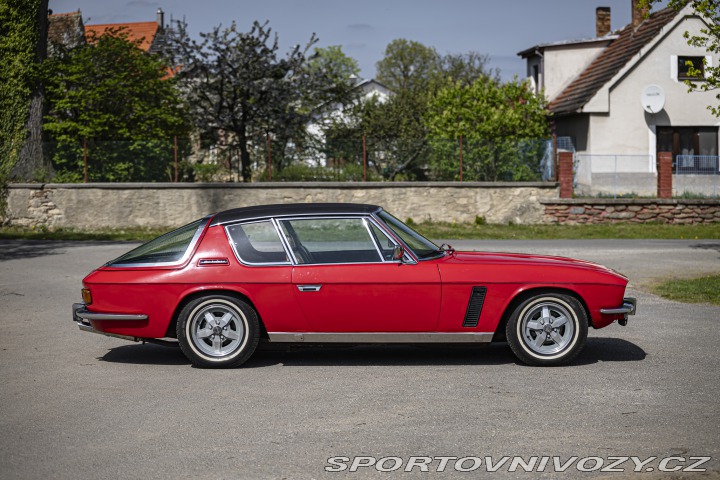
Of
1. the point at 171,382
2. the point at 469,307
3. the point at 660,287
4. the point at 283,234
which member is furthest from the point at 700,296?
the point at 171,382

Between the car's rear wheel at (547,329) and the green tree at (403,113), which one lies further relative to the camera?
the green tree at (403,113)

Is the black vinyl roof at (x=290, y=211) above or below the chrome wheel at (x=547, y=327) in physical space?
above

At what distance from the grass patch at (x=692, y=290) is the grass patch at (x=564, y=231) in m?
9.57

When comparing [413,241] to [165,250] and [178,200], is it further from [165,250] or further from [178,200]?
[178,200]

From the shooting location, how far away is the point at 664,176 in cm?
2698

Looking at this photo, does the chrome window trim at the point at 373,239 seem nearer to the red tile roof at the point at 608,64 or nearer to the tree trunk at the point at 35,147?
the tree trunk at the point at 35,147

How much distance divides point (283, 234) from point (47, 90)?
22683mm

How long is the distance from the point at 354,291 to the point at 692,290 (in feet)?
21.9

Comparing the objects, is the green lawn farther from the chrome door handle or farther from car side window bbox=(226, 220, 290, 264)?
the chrome door handle

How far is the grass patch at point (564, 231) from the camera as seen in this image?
23.4m

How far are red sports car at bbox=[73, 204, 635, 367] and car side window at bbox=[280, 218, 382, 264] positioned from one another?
0.03 m

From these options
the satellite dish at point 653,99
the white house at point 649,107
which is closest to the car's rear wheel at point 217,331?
the white house at point 649,107

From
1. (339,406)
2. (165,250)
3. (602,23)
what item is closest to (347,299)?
(339,406)

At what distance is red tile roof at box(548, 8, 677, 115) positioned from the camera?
107 feet
